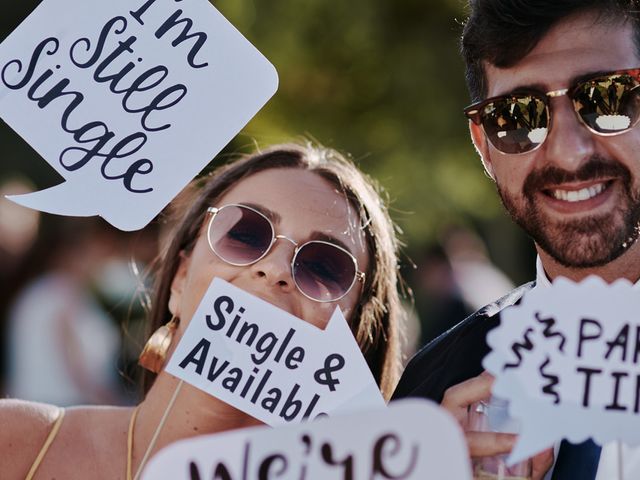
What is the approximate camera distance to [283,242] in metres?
2.53

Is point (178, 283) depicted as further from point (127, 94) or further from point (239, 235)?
point (127, 94)

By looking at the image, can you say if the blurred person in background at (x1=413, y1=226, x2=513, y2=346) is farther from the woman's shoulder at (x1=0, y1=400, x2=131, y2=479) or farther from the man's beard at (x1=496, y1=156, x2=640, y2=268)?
the man's beard at (x1=496, y1=156, x2=640, y2=268)

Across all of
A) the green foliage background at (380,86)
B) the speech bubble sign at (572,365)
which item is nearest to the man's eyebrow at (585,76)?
the speech bubble sign at (572,365)

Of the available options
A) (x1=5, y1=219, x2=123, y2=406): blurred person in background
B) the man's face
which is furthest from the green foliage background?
the man's face

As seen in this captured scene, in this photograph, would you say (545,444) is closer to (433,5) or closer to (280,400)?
(280,400)

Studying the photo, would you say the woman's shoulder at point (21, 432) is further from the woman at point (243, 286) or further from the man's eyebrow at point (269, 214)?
the man's eyebrow at point (269, 214)

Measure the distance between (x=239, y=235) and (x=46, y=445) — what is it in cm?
67

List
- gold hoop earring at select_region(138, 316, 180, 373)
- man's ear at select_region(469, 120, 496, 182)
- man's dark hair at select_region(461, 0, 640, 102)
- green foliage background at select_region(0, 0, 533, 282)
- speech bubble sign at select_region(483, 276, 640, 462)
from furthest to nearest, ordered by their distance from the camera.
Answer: green foliage background at select_region(0, 0, 533, 282) < gold hoop earring at select_region(138, 316, 180, 373) < man's ear at select_region(469, 120, 496, 182) < man's dark hair at select_region(461, 0, 640, 102) < speech bubble sign at select_region(483, 276, 640, 462)

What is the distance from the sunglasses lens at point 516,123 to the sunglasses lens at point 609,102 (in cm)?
8

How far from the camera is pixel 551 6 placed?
93.8 inches

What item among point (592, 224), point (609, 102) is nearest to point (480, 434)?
point (592, 224)

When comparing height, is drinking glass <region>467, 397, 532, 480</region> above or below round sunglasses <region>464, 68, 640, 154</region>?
below

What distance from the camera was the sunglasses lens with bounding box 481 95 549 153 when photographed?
88.5 inches

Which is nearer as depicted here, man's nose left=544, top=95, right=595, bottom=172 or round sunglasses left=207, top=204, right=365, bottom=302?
man's nose left=544, top=95, right=595, bottom=172
